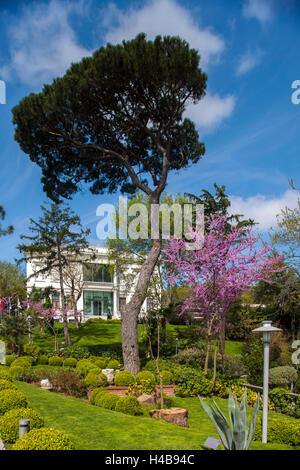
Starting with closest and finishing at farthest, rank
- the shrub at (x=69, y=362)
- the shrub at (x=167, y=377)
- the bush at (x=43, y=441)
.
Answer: the bush at (x=43, y=441) → the shrub at (x=167, y=377) → the shrub at (x=69, y=362)

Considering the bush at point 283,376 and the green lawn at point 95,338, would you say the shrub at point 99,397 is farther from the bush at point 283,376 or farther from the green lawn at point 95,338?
the green lawn at point 95,338

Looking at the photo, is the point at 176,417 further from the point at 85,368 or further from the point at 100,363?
the point at 100,363

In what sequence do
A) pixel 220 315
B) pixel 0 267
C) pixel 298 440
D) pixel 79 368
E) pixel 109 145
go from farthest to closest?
pixel 0 267 → pixel 109 145 → pixel 79 368 → pixel 220 315 → pixel 298 440

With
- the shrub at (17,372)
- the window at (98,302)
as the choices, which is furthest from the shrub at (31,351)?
the window at (98,302)

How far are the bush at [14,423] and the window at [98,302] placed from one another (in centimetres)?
4257

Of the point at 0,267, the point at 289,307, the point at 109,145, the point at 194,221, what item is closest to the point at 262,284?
the point at 289,307

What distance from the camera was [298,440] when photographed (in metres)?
8.33

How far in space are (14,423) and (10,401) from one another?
1295 mm

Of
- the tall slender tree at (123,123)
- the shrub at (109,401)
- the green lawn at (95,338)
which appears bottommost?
the green lawn at (95,338)

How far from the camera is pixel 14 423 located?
749 centimetres

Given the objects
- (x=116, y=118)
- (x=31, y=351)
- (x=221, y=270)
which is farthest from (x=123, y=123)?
(x=31, y=351)

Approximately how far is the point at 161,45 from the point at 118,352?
16480mm

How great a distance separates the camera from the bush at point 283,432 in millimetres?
8430
